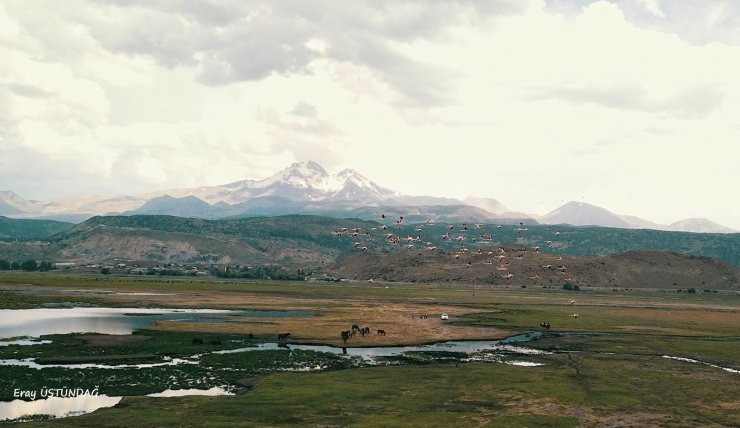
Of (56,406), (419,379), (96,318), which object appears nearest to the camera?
(56,406)

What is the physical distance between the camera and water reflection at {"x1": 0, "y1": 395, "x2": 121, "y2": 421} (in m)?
39.8

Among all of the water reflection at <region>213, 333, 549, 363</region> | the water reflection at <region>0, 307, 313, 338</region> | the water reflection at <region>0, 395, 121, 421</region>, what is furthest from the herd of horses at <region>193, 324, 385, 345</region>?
the water reflection at <region>0, 395, 121, 421</region>

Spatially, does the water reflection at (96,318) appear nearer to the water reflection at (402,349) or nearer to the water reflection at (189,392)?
the water reflection at (402,349)

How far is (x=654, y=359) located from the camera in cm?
6719

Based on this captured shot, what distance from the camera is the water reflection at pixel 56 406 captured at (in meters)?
39.8

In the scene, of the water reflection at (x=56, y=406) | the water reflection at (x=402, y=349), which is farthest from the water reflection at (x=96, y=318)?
the water reflection at (x=56, y=406)

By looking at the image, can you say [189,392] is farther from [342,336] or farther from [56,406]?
[342,336]

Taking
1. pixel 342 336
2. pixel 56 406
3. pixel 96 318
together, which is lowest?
pixel 96 318

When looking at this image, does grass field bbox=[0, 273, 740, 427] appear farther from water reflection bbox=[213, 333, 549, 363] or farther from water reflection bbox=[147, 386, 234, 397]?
water reflection bbox=[213, 333, 549, 363]

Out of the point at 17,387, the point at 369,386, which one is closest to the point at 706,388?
the point at 369,386

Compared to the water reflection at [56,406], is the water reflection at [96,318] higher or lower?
lower

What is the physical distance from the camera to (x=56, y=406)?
41.9 m

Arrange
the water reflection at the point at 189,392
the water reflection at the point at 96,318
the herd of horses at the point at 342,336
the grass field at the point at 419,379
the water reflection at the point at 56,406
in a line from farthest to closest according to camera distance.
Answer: the water reflection at the point at 96,318
the herd of horses at the point at 342,336
the water reflection at the point at 189,392
the grass field at the point at 419,379
the water reflection at the point at 56,406

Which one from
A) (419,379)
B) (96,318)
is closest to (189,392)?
(419,379)
